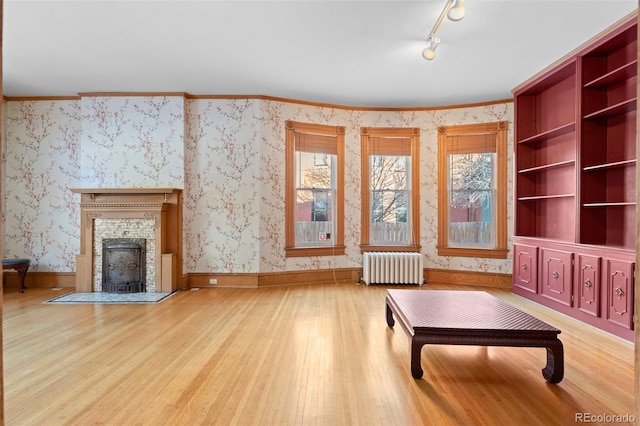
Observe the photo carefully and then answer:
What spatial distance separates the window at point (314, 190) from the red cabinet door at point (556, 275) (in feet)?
9.44

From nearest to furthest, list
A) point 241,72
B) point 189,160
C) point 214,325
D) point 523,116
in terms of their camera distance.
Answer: point 214,325
point 241,72
point 523,116
point 189,160

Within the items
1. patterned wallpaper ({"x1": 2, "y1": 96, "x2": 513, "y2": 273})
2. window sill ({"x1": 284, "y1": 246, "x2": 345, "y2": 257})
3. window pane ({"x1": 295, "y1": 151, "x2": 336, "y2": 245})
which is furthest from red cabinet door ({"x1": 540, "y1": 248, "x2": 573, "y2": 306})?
window pane ({"x1": 295, "y1": 151, "x2": 336, "y2": 245})

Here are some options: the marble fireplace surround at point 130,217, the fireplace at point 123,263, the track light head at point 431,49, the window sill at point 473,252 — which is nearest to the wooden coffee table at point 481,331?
the track light head at point 431,49

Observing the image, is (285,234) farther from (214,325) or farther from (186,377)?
(186,377)

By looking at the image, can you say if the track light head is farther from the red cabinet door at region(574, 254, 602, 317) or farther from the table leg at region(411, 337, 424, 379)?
the table leg at region(411, 337, 424, 379)

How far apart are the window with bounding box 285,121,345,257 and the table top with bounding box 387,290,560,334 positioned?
248cm

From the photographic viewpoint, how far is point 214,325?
12.7ft

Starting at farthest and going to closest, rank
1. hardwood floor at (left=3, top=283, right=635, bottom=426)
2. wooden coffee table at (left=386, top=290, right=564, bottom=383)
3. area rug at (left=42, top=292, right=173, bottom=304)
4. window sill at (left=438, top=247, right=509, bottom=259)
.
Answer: window sill at (left=438, top=247, right=509, bottom=259), area rug at (left=42, top=292, right=173, bottom=304), wooden coffee table at (left=386, top=290, right=564, bottom=383), hardwood floor at (left=3, top=283, right=635, bottom=426)

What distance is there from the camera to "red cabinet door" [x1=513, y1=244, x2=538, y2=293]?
4.83 meters

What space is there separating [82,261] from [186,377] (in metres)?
3.75

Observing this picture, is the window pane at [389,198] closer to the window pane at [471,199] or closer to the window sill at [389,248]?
the window sill at [389,248]

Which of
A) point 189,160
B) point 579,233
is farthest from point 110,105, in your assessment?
point 579,233

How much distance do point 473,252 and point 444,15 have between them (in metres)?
3.73

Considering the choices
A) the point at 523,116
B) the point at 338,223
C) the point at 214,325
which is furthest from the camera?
the point at 338,223
